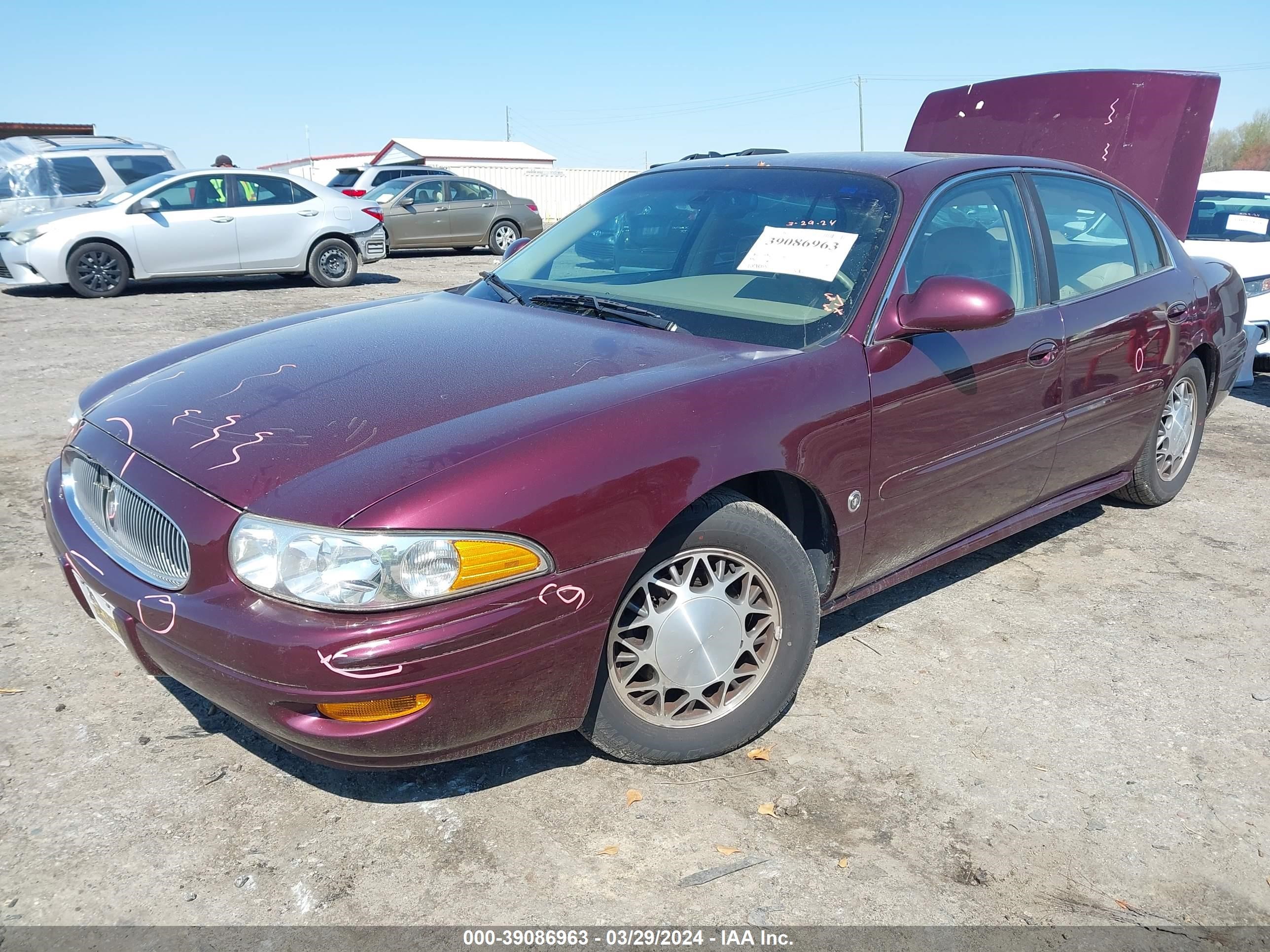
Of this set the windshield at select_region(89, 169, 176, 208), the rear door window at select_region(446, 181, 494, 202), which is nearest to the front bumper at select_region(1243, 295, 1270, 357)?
the windshield at select_region(89, 169, 176, 208)

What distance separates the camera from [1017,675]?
3.42 meters

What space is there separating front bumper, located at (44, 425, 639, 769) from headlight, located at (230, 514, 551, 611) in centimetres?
3

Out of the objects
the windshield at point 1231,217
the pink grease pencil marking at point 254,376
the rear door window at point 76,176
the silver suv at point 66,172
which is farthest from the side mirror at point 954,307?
the rear door window at point 76,176

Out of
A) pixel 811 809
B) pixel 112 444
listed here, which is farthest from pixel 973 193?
pixel 112 444

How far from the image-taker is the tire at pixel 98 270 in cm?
1108

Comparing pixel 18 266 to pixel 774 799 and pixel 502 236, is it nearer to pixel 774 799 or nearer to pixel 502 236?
pixel 502 236

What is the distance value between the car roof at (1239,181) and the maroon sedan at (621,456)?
22.2 ft

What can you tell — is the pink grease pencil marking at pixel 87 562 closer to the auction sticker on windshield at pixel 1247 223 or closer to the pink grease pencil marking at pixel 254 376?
the pink grease pencil marking at pixel 254 376

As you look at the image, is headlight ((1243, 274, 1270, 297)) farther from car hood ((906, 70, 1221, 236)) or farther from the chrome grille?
the chrome grille

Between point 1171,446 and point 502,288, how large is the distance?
10.9 ft

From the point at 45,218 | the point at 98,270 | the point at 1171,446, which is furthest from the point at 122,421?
the point at 45,218

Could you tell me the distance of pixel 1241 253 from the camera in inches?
332

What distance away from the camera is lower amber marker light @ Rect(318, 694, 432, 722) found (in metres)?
2.23

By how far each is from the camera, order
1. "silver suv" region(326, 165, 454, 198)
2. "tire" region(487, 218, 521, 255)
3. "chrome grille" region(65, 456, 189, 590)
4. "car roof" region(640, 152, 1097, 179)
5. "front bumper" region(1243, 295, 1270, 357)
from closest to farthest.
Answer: "chrome grille" region(65, 456, 189, 590) < "car roof" region(640, 152, 1097, 179) < "front bumper" region(1243, 295, 1270, 357) < "tire" region(487, 218, 521, 255) < "silver suv" region(326, 165, 454, 198)
